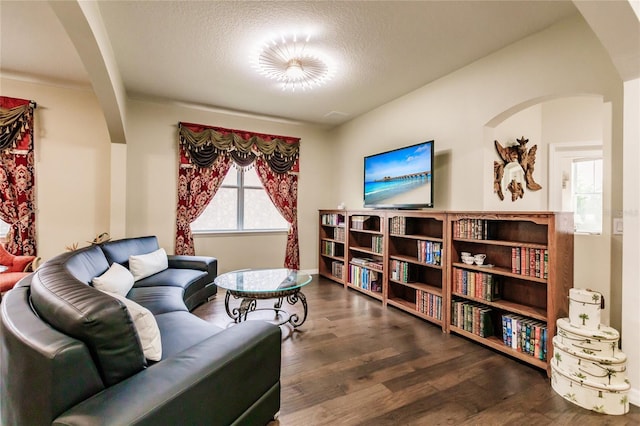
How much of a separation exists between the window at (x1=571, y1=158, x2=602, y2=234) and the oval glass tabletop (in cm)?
349

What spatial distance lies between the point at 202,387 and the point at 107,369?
0.35m

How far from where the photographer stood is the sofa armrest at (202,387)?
968 millimetres

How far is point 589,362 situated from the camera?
1.90m

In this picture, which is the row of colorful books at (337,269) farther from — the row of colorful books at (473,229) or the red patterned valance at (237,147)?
the row of colorful books at (473,229)

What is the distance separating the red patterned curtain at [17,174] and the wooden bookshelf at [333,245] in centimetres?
399

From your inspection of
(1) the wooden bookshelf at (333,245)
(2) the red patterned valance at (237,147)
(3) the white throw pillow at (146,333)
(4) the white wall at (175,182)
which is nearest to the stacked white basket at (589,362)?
(3) the white throw pillow at (146,333)

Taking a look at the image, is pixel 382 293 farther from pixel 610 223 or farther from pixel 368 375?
pixel 610 223

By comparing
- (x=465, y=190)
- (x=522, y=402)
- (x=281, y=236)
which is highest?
(x=465, y=190)

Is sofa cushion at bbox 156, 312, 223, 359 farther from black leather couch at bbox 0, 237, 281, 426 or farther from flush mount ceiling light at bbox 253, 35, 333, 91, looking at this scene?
flush mount ceiling light at bbox 253, 35, 333, 91

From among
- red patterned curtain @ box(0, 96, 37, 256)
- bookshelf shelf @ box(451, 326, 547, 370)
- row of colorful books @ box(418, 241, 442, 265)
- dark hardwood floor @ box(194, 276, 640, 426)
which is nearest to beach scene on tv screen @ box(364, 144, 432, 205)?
row of colorful books @ box(418, 241, 442, 265)

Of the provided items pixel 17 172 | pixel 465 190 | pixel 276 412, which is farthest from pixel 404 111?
pixel 17 172

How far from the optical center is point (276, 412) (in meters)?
1.71

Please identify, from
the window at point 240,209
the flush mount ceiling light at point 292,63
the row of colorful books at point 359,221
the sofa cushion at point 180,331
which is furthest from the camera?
the window at point 240,209

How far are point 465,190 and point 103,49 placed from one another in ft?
11.9
